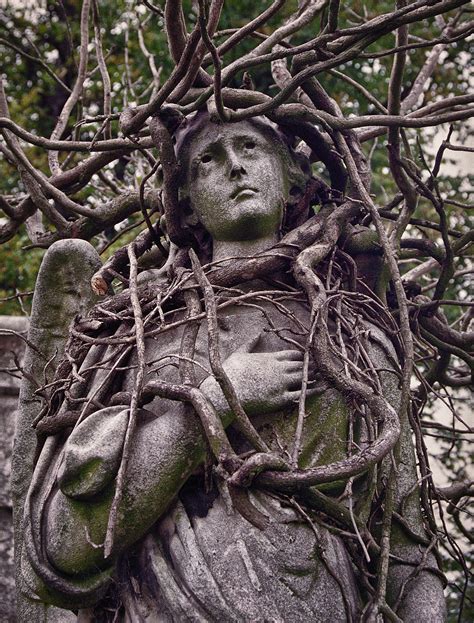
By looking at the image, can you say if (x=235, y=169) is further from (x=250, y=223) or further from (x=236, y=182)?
(x=250, y=223)

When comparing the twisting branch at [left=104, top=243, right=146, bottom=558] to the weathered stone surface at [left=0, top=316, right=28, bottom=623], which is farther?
the weathered stone surface at [left=0, top=316, right=28, bottom=623]

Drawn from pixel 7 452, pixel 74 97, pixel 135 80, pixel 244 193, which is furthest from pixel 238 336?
pixel 135 80

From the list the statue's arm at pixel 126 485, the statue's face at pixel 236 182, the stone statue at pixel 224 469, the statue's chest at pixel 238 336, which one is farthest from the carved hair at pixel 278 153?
the statue's arm at pixel 126 485

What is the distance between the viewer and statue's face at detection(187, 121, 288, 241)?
111 inches

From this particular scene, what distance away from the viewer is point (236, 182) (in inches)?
111

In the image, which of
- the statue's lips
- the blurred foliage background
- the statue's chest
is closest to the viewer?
the statue's chest

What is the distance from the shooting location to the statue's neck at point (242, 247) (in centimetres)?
289

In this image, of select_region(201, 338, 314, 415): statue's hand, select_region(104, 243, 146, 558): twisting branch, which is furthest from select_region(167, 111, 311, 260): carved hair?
select_region(201, 338, 314, 415): statue's hand

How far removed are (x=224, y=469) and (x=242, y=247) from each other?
0.99m

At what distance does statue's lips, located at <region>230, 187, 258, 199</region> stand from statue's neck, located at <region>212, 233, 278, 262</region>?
153 mm

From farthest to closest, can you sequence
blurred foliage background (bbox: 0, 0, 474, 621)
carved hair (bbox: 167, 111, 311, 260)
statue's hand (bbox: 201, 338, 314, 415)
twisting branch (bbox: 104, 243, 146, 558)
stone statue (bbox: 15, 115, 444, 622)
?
blurred foliage background (bbox: 0, 0, 474, 621)
carved hair (bbox: 167, 111, 311, 260)
statue's hand (bbox: 201, 338, 314, 415)
stone statue (bbox: 15, 115, 444, 622)
twisting branch (bbox: 104, 243, 146, 558)

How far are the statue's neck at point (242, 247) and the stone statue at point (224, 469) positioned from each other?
0.13ft

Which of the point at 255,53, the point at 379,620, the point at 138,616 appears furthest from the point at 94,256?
the point at 379,620

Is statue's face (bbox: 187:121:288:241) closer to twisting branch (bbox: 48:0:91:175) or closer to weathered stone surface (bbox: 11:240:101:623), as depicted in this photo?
weathered stone surface (bbox: 11:240:101:623)
